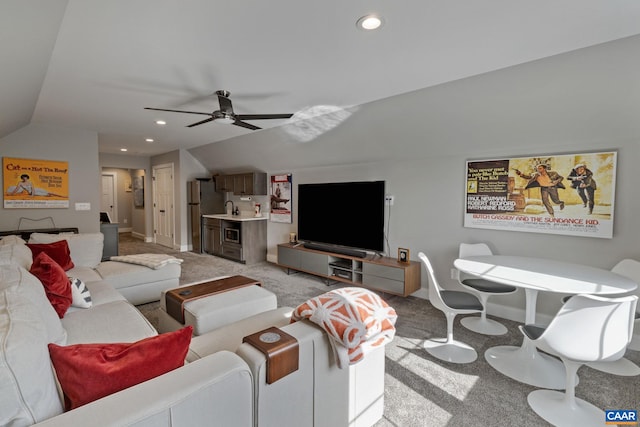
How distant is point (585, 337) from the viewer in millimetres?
1665

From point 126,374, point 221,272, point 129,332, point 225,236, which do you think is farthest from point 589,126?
point 225,236

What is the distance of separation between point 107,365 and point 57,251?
3048 millimetres

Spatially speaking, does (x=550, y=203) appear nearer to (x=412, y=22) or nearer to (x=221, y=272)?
(x=412, y=22)

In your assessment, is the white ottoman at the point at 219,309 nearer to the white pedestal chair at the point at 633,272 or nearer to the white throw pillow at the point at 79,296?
the white throw pillow at the point at 79,296

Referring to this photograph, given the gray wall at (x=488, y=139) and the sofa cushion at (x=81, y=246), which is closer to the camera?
the gray wall at (x=488, y=139)

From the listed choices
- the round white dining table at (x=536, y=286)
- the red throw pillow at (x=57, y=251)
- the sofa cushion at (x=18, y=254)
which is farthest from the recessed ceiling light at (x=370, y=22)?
the red throw pillow at (x=57, y=251)

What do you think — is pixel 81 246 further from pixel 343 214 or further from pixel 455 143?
pixel 455 143

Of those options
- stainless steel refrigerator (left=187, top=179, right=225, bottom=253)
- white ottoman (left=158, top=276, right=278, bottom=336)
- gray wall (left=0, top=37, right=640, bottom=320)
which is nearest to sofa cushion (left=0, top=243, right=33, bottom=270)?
white ottoman (left=158, top=276, right=278, bottom=336)

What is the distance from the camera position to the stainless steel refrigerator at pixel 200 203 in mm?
6852

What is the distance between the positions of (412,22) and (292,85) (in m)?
1.36

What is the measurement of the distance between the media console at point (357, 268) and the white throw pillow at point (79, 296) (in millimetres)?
2868

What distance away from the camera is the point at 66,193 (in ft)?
15.9

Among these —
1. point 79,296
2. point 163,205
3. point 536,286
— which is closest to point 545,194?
point 536,286

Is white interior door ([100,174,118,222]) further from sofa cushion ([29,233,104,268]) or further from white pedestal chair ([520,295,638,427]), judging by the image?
white pedestal chair ([520,295,638,427])
